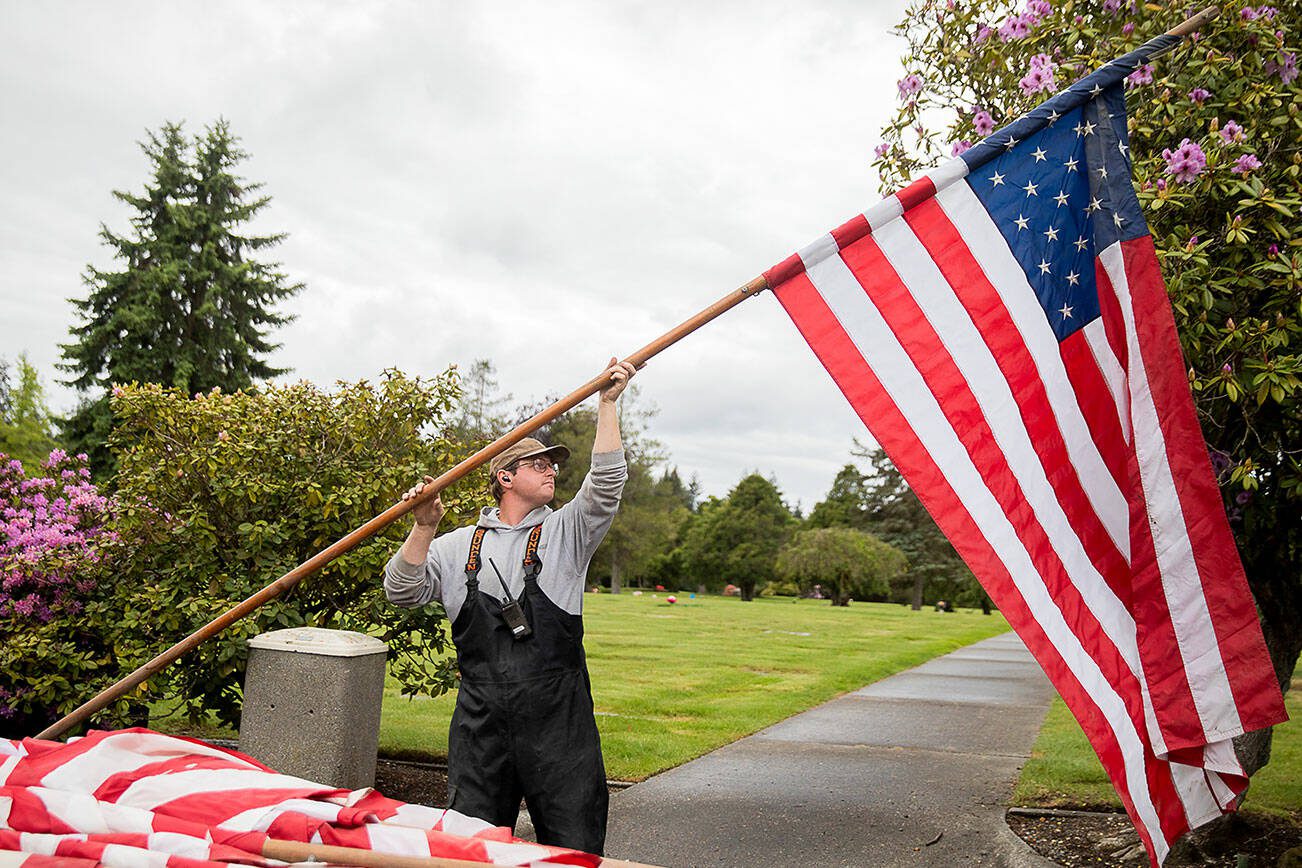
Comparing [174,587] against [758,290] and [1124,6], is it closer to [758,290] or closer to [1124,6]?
[758,290]

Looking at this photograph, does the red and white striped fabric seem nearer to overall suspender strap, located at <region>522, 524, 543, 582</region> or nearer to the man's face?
overall suspender strap, located at <region>522, 524, 543, 582</region>

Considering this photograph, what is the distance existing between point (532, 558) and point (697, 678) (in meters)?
10.4

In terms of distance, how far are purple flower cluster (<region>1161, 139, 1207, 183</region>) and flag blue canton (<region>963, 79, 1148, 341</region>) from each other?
0.61m

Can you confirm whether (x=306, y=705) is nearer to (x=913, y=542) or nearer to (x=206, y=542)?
(x=206, y=542)

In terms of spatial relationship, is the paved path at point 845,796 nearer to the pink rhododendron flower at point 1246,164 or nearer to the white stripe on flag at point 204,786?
the white stripe on flag at point 204,786

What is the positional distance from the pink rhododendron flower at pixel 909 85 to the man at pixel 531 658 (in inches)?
134

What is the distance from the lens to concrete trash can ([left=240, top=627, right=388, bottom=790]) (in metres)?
5.51

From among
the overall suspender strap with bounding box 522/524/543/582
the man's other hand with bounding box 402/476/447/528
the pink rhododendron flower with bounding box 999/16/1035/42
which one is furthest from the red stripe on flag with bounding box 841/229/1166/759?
the pink rhododendron flower with bounding box 999/16/1035/42

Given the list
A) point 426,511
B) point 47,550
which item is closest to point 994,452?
point 426,511

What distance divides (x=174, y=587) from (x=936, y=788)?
17.9 ft

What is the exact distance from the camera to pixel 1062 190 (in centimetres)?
388

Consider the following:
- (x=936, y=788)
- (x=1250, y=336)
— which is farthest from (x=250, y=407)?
(x=1250, y=336)

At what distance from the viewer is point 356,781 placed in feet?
18.6

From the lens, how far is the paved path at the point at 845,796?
5.72 metres
